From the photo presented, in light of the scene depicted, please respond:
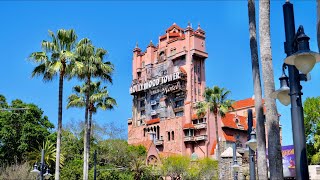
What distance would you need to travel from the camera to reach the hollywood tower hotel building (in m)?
78.1

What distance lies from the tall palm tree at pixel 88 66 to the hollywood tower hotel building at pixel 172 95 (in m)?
38.5

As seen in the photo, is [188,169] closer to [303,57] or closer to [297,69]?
[297,69]

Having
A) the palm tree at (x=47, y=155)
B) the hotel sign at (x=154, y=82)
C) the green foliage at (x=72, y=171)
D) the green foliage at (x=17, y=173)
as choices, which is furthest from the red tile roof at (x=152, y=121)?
the green foliage at (x=17, y=173)

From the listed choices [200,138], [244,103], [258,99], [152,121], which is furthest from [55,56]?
[244,103]

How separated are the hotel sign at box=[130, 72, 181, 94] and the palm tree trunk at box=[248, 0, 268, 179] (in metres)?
69.1

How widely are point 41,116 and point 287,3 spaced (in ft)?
175

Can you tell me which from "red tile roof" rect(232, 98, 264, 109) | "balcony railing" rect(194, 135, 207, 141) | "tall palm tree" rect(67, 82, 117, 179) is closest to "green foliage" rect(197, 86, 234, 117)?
"tall palm tree" rect(67, 82, 117, 179)

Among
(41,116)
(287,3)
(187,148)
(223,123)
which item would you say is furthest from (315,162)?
(287,3)

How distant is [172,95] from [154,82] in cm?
522

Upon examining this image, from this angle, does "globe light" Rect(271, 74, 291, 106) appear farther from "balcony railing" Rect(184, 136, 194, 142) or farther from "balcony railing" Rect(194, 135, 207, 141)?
"balcony railing" Rect(184, 136, 194, 142)

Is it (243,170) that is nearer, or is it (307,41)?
(307,41)

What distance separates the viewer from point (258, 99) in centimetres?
1238

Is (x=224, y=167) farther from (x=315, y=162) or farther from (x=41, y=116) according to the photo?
(x=41, y=116)

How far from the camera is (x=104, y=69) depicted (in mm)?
33094
